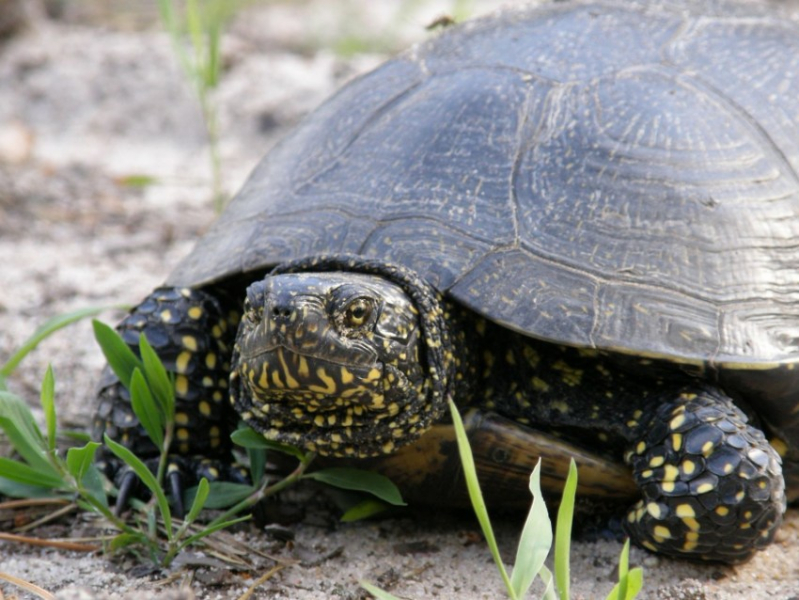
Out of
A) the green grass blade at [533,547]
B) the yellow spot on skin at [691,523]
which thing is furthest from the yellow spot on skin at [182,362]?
the yellow spot on skin at [691,523]

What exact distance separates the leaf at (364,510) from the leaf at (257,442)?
8.1 inches

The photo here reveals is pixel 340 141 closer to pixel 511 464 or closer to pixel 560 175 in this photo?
pixel 560 175

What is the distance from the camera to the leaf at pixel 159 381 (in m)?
2.30

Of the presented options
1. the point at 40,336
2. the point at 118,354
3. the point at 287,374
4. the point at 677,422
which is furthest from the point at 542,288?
the point at 40,336

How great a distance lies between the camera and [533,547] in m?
1.71

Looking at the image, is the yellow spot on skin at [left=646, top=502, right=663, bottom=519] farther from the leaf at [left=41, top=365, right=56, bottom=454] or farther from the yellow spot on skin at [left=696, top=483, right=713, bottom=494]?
the leaf at [left=41, top=365, right=56, bottom=454]

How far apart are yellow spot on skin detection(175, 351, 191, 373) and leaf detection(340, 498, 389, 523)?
58 centimetres

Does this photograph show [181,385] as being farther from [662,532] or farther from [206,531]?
[662,532]

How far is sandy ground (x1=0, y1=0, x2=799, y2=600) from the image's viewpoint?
2152 millimetres

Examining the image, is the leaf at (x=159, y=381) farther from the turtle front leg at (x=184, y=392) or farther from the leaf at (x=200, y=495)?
the leaf at (x=200, y=495)

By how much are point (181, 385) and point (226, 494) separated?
35 cm

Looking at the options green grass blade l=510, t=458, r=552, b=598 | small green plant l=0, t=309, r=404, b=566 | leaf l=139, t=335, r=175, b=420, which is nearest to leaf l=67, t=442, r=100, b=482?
small green plant l=0, t=309, r=404, b=566

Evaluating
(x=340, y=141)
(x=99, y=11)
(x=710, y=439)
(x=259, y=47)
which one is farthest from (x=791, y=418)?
(x=99, y=11)

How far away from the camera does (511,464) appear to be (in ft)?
7.63
